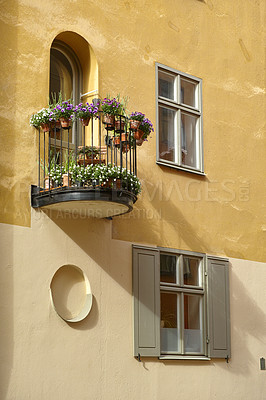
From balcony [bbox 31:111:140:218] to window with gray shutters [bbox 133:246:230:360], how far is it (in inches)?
44.4

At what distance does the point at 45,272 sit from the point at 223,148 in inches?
158

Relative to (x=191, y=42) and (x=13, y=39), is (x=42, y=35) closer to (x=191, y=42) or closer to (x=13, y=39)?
(x=13, y=39)

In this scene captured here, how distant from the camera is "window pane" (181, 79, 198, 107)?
10441 millimetres

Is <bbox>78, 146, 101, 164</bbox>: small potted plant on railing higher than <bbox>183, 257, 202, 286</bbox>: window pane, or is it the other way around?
<bbox>78, 146, 101, 164</bbox>: small potted plant on railing

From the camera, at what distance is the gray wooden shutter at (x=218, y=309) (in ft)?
32.0

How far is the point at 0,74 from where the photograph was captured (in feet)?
26.4

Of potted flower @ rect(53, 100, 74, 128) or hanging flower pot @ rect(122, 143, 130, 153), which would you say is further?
hanging flower pot @ rect(122, 143, 130, 153)

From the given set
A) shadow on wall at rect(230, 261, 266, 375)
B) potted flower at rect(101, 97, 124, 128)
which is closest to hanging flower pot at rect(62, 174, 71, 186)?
potted flower at rect(101, 97, 124, 128)

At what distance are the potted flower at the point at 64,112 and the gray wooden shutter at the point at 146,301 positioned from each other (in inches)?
79.7

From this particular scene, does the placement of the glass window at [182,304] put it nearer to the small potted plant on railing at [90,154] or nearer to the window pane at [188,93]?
the small potted plant on railing at [90,154]

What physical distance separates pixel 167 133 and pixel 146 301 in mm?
2568

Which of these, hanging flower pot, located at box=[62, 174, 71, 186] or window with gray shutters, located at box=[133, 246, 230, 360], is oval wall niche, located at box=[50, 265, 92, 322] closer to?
window with gray shutters, located at box=[133, 246, 230, 360]

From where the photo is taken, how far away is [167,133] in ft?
33.1

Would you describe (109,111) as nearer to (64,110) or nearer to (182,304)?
(64,110)
